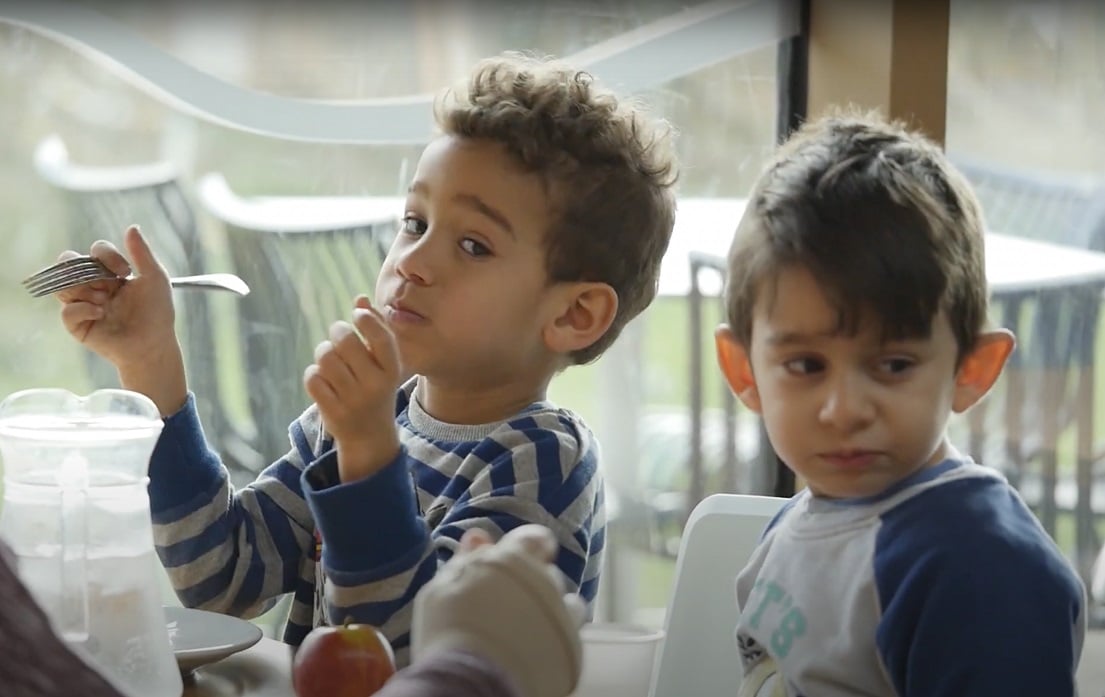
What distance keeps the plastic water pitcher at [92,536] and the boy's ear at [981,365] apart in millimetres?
617

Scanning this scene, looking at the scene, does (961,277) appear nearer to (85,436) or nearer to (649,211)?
(649,211)

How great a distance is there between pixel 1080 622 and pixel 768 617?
0.24 m

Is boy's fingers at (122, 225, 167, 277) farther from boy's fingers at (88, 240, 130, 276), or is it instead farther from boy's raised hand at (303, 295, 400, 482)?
boy's raised hand at (303, 295, 400, 482)

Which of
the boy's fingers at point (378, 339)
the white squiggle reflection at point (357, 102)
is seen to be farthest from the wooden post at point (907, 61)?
the boy's fingers at point (378, 339)

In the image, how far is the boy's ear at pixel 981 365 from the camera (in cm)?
115

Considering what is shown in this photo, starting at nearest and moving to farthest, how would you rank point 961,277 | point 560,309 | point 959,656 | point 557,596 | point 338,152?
point 557,596, point 959,656, point 961,277, point 560,309, point 338,152

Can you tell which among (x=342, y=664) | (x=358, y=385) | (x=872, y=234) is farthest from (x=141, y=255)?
(x=872, y=234)

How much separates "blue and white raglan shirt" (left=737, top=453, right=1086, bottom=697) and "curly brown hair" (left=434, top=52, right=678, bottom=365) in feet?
1.20

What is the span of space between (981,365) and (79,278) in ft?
2.67

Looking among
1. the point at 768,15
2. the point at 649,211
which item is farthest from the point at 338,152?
the point at 649,211

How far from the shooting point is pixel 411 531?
121cm

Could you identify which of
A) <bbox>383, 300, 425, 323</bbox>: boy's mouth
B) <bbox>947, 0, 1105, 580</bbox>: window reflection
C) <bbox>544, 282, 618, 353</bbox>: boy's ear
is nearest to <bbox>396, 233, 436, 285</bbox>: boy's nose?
<bbox>383, 300, 425, 323</bbox>: boy's mouth

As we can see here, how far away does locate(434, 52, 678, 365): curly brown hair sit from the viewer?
143 cm

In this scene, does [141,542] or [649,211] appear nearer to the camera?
[141,542]
